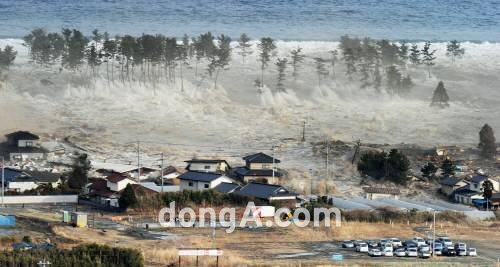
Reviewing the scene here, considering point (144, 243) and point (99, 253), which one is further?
point (144, 243)

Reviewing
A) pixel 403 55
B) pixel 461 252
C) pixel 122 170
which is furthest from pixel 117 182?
pixel 403 55

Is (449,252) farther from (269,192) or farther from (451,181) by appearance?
(451,181)

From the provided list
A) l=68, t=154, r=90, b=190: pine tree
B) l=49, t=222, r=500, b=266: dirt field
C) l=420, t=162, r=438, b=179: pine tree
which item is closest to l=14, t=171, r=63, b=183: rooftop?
l=68, t=154, r=90, b=190: pine tree

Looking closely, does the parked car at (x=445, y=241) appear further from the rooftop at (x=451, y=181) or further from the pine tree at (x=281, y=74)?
the pine tree at (x=281, y=74)

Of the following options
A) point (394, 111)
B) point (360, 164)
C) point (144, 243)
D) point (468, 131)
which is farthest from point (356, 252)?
point (394, 111)

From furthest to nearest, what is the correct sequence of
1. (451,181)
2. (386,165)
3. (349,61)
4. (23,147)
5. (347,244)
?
1. (349,61)
2. (23,147)
3. (386,165)
4. (451,181)
5. (347,244)

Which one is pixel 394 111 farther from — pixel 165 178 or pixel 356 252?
pixel 356 252
